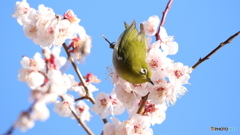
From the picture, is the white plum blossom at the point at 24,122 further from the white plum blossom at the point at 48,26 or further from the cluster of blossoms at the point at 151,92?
the white plum blossom at the point at 48,26

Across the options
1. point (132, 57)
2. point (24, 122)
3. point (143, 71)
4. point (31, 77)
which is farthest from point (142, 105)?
point (24, 122)

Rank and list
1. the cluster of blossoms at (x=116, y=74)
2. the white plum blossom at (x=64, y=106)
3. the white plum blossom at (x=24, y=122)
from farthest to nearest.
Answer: the white plum blossom at (x=64, y=106) → the cluster of blossoms at (x=116, y=74) → the white plum blossom at (x=24, y=122)

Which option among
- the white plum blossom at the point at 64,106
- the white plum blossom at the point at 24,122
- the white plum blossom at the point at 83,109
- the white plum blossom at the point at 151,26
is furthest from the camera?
the white plum blossom at the point at 83,109

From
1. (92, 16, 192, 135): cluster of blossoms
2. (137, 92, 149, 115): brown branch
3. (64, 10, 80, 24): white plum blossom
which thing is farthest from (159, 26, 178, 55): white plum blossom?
(64, 10, 80, 24): white plum blossom

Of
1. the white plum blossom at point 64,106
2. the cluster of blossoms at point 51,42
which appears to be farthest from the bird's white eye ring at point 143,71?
the white plum blossom at point 64,106

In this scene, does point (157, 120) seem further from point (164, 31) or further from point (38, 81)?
point (38, 81)

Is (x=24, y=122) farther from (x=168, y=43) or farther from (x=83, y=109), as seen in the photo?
(x=83, y=109)

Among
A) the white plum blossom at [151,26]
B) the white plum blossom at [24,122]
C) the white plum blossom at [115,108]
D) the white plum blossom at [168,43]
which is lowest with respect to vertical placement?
the white plum blossom at [24,122]
